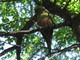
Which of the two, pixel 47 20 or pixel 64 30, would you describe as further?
pixel 64 30

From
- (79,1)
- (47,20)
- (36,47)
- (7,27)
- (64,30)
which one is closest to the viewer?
(79,1)

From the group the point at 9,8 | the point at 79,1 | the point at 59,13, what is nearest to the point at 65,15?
the point at 59,13

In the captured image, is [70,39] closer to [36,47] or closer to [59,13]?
[36,47]

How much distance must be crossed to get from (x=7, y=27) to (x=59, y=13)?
1.81m

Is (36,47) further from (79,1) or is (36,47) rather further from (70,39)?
(79,1)

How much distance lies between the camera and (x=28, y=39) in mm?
9930

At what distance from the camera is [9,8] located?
390 inches

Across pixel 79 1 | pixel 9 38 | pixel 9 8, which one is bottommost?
pixel 9 38

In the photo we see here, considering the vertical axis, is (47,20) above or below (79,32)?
above

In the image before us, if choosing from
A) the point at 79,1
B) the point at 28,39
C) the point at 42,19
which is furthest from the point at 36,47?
the point at 79,1

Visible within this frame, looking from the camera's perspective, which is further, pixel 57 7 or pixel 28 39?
pixel 28 39

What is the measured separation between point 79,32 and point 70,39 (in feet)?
7.01

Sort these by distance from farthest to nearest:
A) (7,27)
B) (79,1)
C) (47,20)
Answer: (7,27), (47,20), (79,1)

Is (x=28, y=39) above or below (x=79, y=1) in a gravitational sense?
below
